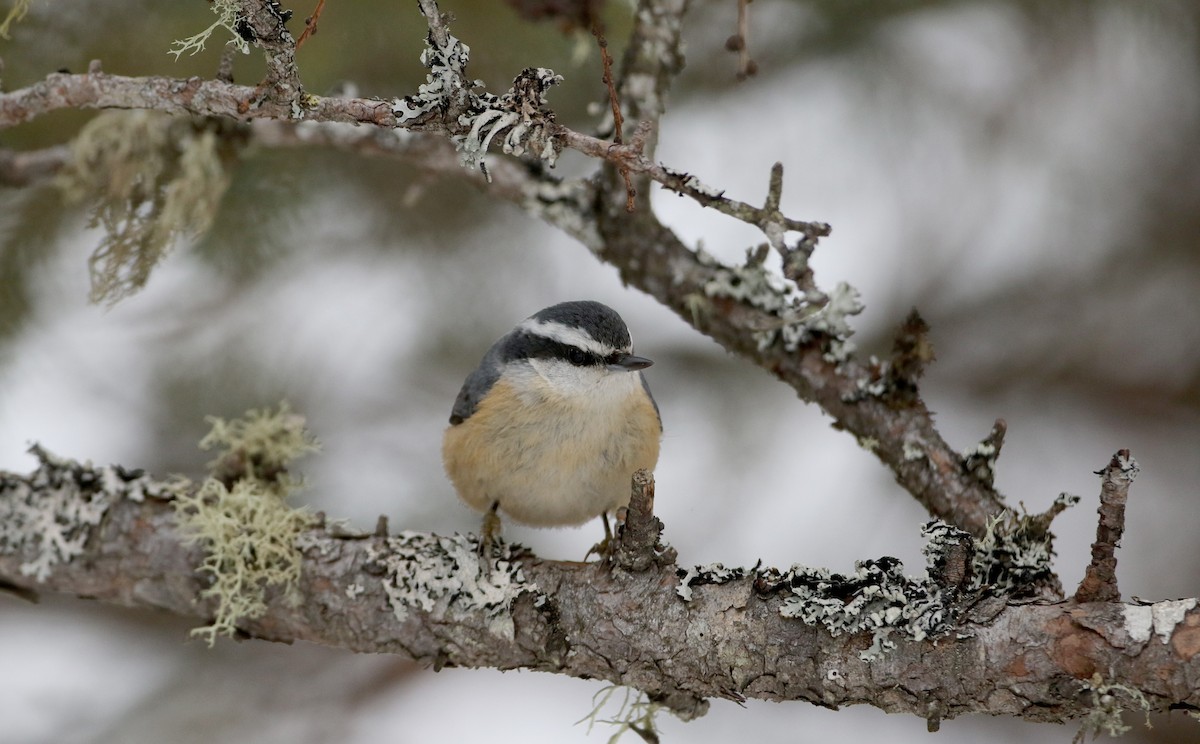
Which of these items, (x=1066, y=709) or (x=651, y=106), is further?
(x=651, y=106)

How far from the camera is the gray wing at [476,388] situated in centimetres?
252

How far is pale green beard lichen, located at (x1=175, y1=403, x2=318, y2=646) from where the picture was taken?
221 centimetres

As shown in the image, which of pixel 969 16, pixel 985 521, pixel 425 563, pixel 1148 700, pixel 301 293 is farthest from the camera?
pixel 301 293

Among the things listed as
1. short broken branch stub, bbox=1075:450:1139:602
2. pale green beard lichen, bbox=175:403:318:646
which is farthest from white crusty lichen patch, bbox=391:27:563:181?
pale green beard lichen, bbox=175:403:318:646

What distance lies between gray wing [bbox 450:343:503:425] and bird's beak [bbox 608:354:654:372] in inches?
12.2

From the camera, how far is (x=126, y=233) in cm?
229

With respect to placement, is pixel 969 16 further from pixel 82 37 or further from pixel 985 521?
pixel 82 37

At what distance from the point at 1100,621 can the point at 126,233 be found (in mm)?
2047

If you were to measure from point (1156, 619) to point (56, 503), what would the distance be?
220 centimetres

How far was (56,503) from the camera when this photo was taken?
2346 millimetres

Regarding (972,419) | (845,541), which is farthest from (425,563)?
(972,419)

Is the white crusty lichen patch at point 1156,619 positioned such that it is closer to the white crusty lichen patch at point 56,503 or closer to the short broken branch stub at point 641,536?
the short broken branch stub at point 641,536

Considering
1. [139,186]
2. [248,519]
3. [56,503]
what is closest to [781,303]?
[248,519]

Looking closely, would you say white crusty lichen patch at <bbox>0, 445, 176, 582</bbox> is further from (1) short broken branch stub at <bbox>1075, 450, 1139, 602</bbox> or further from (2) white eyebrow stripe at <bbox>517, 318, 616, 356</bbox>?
(1) short broken branch stub at <bbox>1075, 450, 1139, 602</bbox>
